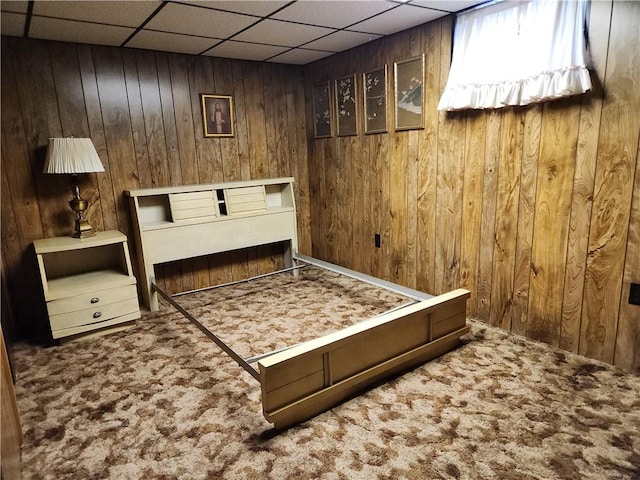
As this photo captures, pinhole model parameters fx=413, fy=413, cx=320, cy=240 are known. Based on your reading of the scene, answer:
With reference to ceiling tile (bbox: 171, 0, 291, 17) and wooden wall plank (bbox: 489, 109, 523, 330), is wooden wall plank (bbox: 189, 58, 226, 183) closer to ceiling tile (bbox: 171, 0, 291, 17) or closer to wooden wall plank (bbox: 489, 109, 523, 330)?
ceiling tile (bbox: 171, 0, 291, 17)

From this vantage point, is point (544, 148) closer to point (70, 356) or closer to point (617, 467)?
point (617, 467)

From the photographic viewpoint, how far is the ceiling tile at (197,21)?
254cm

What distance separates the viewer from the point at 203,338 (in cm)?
290

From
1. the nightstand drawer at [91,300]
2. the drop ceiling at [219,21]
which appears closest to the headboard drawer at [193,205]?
the nightstand drawer at [91,300]

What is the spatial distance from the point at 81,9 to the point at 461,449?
3.08m

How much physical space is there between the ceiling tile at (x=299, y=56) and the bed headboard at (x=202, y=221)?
1132mm

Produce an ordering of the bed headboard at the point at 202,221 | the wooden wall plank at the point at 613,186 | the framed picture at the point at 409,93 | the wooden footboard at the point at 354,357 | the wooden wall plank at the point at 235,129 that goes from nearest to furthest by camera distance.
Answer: the wooden footboard at the point at 354,357
the wooden wall plank at the point at 613,186
the framed picture at the point at 409,93
the bed headboard at the point at 202,221
the wooden wall plank at the point at 235,129

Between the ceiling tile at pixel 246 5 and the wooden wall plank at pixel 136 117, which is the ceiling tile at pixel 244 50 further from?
the ceiling tile at pixel 246 5

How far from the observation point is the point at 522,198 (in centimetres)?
262

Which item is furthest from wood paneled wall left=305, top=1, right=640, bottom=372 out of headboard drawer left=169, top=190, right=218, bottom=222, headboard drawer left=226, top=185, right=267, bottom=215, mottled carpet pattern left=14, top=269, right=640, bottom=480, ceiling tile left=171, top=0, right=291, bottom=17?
headboard drawer left=169, top=190, right=218, bottom=222

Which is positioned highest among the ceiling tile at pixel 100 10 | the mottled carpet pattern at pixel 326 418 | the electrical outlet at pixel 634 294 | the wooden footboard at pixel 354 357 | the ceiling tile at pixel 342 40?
the ceiling tile at pixel 342 40

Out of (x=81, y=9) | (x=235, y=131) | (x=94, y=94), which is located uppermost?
(x=81, y=9)

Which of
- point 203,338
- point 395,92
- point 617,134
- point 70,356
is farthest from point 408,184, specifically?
point 70,356

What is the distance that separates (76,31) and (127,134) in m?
0.81
